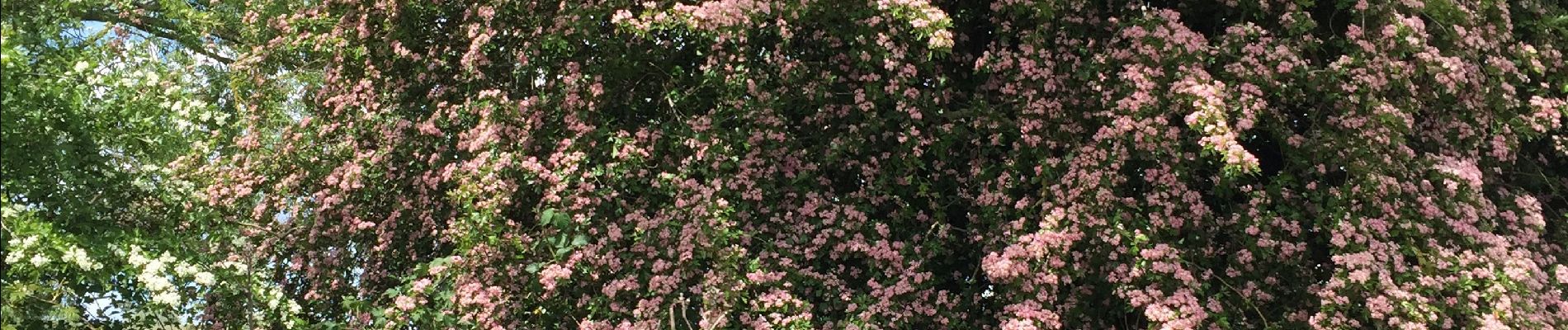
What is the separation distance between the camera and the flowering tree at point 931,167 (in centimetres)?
532

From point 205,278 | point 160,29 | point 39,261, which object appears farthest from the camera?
point 160,29

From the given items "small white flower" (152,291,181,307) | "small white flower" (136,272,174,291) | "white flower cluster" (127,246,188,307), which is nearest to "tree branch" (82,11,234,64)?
"white flower cluster" (127,246,188,307)

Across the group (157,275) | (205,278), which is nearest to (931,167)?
(205,278)

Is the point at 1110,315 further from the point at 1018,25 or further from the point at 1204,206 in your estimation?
the point at 1018,25

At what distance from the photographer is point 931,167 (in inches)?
249

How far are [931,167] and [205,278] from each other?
372 centimetres

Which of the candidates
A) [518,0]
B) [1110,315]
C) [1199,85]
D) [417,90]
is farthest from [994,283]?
[417,90]

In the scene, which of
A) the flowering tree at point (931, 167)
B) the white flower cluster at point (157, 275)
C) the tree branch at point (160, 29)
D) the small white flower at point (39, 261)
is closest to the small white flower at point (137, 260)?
the white flower cluster at point (157, 275)

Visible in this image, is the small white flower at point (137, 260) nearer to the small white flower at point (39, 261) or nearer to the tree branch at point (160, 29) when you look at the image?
the small white flower at point (39, 261)

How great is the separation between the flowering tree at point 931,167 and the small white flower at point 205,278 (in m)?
0.55

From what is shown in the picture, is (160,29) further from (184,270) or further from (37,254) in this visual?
(37,254)

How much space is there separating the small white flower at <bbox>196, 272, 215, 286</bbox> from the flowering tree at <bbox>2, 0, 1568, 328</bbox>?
549 mm

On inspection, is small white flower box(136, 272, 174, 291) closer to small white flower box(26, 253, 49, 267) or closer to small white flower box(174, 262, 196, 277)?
small white flower box(174, 262, 196, 277)

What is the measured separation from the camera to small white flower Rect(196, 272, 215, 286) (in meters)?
5.97
